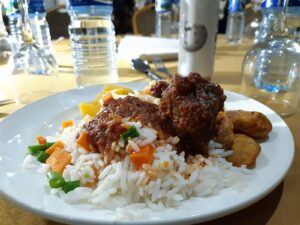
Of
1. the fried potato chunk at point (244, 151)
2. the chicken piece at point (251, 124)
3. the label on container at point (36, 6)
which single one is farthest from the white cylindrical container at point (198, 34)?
the label on container at point (36, 6)

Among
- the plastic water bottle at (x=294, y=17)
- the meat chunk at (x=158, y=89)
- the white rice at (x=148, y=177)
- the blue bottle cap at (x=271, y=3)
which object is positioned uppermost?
the blue bottle cap at (x=271, y=3)

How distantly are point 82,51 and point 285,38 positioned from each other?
1356mm

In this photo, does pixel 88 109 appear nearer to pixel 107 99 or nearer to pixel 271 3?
pixel 107 99

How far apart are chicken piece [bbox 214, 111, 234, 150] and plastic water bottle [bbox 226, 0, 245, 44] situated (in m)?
2.40

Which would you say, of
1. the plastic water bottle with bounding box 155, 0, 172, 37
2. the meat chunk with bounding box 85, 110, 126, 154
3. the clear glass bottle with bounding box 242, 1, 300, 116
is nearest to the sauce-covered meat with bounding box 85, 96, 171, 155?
the meat chunk with bounding box 85, 110, 126, 154

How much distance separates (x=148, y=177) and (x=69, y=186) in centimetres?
22

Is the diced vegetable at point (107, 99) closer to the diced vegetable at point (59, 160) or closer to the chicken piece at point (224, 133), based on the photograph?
the diced vegetable at point (59, 160)

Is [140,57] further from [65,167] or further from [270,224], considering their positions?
[270,224]

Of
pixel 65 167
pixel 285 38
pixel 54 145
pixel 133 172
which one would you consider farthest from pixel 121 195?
pixel 285 38

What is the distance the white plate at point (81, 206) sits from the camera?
662 mm

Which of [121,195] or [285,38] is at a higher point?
[285,38]

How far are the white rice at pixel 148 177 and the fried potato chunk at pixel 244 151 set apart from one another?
0.03 m

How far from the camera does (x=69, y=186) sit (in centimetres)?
79

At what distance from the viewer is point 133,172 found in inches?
33.9
